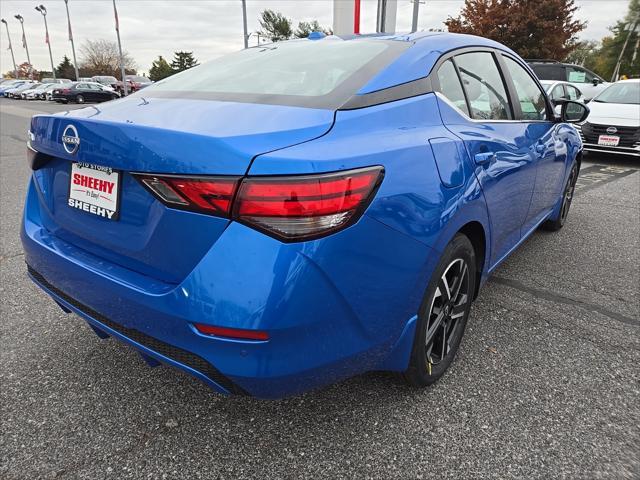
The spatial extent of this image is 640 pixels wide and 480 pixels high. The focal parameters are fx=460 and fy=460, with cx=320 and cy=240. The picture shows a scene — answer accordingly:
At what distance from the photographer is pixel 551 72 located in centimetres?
1339

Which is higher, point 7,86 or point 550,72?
point 550,72

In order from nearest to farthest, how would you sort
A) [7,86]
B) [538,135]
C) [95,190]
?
[95,190] < [538,135] < [7,86]

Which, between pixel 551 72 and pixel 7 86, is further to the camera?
pixel 7 86

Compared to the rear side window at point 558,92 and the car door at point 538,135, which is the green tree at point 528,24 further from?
the car door at point 538,135

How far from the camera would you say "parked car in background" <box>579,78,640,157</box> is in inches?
325

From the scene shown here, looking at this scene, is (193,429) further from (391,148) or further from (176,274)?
(391,148)

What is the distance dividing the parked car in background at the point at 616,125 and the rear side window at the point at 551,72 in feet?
13.9

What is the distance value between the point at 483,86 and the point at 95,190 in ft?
6.46

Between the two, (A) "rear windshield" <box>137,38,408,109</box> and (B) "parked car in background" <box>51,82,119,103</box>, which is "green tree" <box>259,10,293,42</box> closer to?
(B) "parked car in background" <box>51,82,119,103</box>

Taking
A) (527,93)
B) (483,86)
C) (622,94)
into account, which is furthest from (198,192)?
(622,94)

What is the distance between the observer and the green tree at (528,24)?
25.0 m

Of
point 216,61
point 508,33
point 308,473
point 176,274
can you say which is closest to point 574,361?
point 308,473

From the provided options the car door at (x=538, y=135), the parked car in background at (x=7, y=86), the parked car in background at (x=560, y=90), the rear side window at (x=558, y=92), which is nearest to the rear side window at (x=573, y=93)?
the parked car in background at (x=560, y=90)

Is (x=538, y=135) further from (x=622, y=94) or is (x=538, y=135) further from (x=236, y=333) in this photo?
(x=622, y=94)
